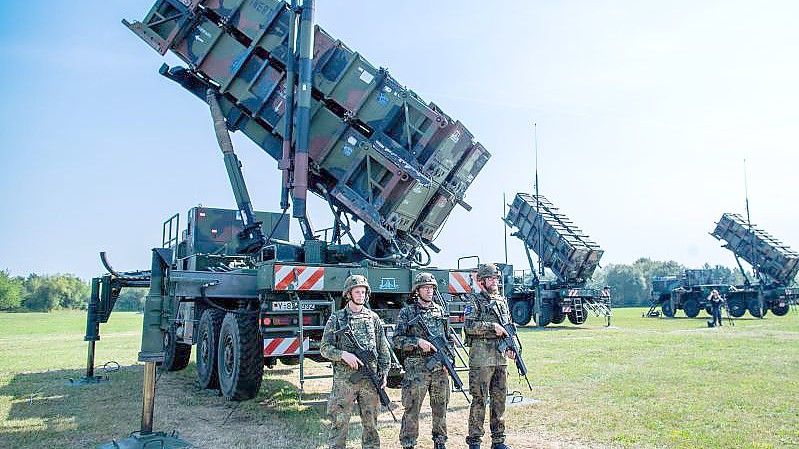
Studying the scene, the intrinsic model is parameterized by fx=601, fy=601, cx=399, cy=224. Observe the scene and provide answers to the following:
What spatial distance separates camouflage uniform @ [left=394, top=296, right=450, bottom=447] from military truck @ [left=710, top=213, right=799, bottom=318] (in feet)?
84.1

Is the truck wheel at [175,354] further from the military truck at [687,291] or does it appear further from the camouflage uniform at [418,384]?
the military truck at [687,291]

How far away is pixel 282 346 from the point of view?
254 inches

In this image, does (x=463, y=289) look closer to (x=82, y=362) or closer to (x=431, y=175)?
(x=431, y=175)

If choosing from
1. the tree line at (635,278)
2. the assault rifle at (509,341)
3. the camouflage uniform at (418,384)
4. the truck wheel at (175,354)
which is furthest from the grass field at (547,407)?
the tree line at (635,278)

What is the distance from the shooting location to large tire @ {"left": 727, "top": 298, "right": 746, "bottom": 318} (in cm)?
2653

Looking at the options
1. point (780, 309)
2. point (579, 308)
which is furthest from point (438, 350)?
point (780, 309)

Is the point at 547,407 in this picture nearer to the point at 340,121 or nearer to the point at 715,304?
the point at 340,121

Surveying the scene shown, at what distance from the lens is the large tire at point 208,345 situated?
775cm

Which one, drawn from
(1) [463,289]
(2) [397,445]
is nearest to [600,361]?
(1) [463,289]

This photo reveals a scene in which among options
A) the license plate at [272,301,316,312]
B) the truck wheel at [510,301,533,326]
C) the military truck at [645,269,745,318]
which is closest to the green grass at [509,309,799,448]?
the license plate at [272,301,316,312]

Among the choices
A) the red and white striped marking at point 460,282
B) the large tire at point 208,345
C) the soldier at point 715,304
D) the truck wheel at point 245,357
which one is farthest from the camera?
the soldier at point 715,304

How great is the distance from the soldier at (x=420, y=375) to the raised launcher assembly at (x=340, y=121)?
351 centimetres

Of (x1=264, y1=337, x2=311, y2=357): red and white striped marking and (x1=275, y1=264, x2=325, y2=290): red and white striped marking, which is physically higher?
(x1=275, y1=264, x2=325, y2=290): red and white striped marking

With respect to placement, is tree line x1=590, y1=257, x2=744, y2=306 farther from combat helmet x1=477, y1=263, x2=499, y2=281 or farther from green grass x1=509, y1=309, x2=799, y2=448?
combat helmet x1=477, y1=263, x2=499, y2=281
